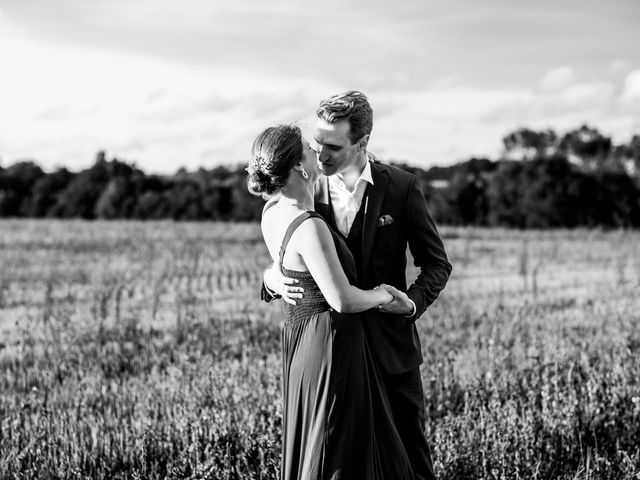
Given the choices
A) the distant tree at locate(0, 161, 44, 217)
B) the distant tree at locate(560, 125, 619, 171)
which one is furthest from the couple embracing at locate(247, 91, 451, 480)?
the distant tree at locate(560, 125, 619, 171)

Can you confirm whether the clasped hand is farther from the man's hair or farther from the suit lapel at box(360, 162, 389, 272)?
the man's hair

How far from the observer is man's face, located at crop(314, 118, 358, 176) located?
3.58 m

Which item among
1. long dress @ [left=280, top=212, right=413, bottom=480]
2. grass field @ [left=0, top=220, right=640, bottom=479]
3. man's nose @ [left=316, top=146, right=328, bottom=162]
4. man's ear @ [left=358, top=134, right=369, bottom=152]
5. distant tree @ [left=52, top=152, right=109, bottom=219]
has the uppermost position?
distant tree @ [left=52, top=152, right=109, bottom=219]

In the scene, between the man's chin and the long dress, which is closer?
the long dress

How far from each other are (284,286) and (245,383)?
2842 millimetres

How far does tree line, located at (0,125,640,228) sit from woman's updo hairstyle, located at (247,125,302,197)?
113ft

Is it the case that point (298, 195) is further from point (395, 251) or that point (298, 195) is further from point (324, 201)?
point (395, 251)

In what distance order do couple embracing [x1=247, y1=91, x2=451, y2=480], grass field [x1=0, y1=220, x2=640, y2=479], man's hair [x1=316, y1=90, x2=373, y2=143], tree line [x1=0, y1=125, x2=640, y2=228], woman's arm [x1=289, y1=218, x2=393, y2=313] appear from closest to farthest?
woman's arm [x1=289, y1=218, x2=393, y2=313], couple embracing [x1=247, y1=91, x2=451, y2=480], man's hair [x1=316, y1=90, x2=373, y2=143], grass field [x1=0, y1=220, x2=640, y2=479], tree line [x1=0, y1=125, x2=640, y2=228]

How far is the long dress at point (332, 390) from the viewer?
134 inches

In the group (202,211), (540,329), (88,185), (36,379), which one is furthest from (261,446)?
(88,185)

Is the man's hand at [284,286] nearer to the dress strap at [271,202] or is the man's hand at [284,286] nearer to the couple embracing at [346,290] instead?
the couple embracing at [346,290]

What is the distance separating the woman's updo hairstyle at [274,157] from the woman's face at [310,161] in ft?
0.08

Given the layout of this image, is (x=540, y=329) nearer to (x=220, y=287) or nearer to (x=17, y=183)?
(x=220, y=287)

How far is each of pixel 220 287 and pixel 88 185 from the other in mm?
39738
